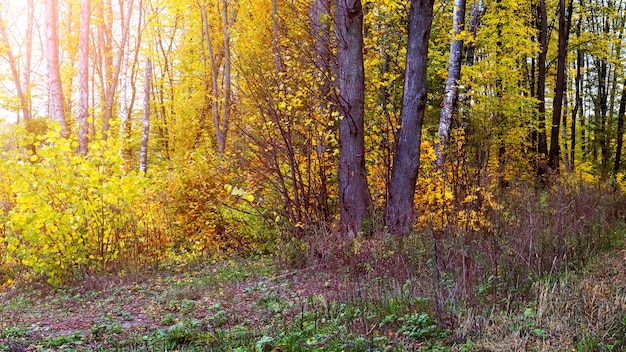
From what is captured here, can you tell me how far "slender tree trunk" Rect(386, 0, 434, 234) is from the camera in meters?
7.75

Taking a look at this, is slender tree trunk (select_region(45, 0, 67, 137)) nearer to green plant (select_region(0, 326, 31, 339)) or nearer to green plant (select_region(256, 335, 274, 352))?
green plant (select_region(0, 326, 31, 339))

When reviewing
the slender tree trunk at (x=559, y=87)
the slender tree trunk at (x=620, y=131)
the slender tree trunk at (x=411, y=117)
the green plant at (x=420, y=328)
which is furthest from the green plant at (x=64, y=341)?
the slender tree trunk at (x=620, y=131)

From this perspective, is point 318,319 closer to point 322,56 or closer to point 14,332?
point 14,332

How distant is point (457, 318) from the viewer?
13.8 ft

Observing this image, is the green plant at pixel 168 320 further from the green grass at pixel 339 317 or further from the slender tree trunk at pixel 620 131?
the slender tree trunk at pixel 620 131

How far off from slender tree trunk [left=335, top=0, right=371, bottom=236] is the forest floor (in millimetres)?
1478

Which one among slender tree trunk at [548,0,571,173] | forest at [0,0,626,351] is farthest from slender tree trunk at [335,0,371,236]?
slender tree trunk at [548,0,571,173]

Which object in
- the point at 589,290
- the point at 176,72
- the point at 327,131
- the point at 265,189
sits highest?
the point at 176,72

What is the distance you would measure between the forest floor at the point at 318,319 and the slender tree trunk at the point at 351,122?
1.48m

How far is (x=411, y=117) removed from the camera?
7789mm

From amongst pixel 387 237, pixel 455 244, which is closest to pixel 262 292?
pixel 387 237

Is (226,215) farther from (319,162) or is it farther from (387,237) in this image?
(387,237)

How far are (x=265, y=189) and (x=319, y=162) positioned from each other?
1095mm

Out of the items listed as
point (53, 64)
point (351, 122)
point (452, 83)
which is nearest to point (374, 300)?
point (351, 122)
